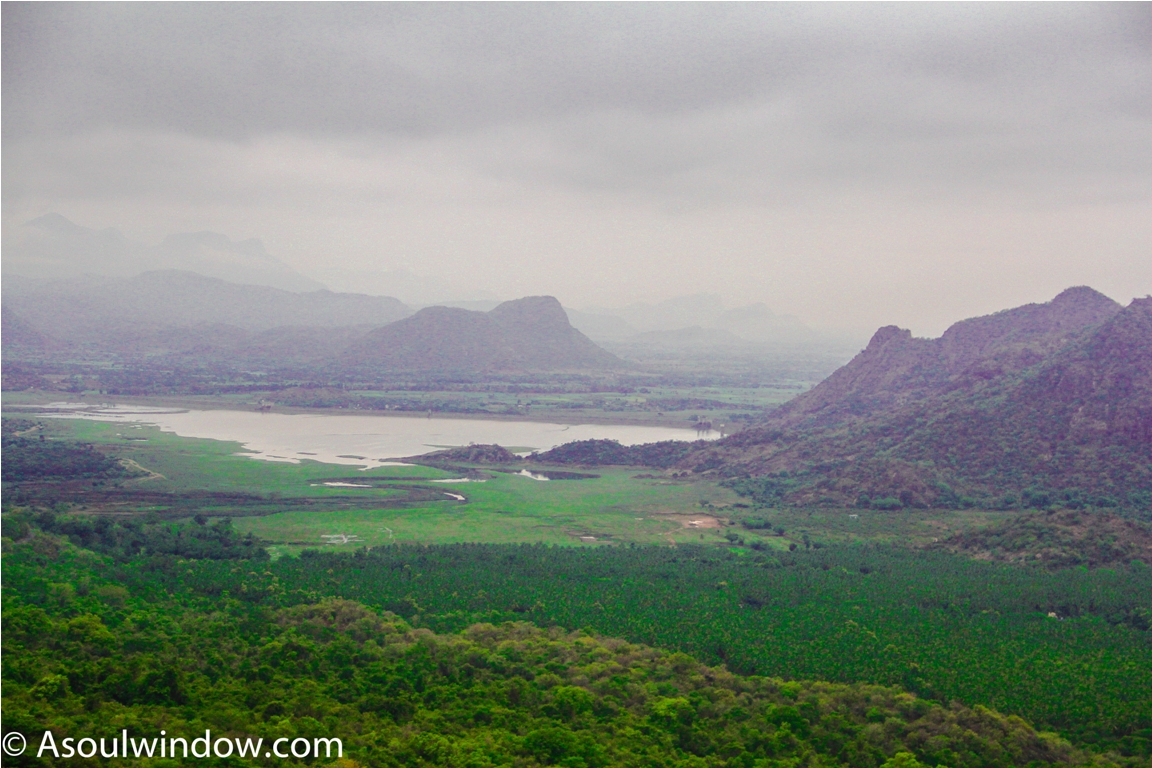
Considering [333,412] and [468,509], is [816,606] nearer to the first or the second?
[468,509]

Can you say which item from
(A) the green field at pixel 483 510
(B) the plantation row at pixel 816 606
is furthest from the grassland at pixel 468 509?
(B) the plantation row at pixel 816 606

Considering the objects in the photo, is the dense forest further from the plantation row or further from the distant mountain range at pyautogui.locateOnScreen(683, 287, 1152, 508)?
the distant mountain range at pyautogui.locateOnScreen(683, 287, 1152, 508)

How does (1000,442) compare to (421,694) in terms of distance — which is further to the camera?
(1000,442)

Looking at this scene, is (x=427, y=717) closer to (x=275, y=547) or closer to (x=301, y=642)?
(x=301, y=642)

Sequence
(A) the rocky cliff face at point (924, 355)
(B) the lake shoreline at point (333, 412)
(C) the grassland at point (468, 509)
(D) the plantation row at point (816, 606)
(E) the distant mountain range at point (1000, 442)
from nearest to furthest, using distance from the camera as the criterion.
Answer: (D) the plantation row at point (816, 606), (C) the grassland at point (468, 509), (E) the distant mountain range at point (1000, 442), (A) the rocky cliff face at point (924, 355), (B) the lake shoreline at point (333, 412)

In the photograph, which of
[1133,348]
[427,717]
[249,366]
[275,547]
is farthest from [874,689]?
[249,366]

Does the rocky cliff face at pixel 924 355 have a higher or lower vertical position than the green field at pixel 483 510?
higher

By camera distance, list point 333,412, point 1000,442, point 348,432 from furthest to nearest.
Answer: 1. point 333,412
2. point 348,432
3. point 1000,442

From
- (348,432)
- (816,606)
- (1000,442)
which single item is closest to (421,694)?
(816,606)

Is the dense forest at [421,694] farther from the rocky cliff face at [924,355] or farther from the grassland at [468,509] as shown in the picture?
the rocky cliff face at [924,355]
